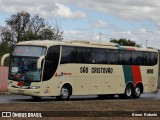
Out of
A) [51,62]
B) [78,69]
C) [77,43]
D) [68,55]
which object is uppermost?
[77,43]

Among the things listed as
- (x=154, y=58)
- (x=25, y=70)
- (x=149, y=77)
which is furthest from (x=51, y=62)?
(x=154, y=58)

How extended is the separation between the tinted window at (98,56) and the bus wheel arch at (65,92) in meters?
2.48

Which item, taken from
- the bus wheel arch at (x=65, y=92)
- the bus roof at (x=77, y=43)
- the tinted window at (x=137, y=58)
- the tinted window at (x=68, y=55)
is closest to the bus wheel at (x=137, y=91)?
the tinted window at (x=137, y=58)

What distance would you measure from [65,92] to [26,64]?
2850mm

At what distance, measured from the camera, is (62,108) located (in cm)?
1836

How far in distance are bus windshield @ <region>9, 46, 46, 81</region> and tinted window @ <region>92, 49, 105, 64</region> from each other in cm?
418

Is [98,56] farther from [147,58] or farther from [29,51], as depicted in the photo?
[147,58]

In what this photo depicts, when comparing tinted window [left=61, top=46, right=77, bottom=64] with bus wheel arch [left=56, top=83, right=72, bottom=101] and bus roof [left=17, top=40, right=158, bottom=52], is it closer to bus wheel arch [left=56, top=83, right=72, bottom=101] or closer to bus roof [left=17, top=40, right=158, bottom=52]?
bus roof [left=17, top=40, right=158, bottom=52]

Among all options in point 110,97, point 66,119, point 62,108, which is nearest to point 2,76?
point 110,97

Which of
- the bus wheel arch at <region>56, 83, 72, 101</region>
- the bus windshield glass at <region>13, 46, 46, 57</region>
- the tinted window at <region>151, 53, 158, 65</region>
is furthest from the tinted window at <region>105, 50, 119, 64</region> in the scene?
the bus windshield glass at <region>13, 46, 46, 57</region>

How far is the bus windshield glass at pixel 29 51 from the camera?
24125 mm

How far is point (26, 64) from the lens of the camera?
24094mm

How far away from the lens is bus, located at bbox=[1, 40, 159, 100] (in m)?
24.1

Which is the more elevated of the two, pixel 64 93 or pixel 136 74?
pixel 136 74
